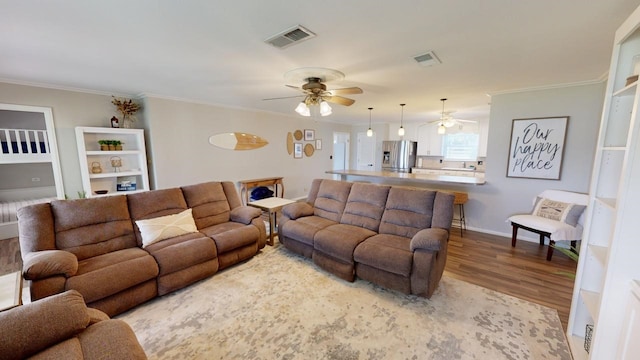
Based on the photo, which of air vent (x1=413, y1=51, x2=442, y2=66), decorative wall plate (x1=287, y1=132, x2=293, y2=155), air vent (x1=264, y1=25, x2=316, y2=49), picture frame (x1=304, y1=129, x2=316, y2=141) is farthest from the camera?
picture frame (x1=304, y1=129, x2=316, y2=141)

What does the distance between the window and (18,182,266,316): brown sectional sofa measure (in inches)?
244

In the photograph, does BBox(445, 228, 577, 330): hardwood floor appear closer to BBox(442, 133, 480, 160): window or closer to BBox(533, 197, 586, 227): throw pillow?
BBox(533, 197, 586, 227): throw pillow

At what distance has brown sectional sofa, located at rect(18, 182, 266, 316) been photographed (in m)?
1.86

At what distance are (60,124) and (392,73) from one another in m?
4.75

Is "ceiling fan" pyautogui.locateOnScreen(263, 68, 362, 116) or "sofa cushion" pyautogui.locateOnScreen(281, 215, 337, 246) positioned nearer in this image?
"ceiling fan" pyautogui.locateOnScreen(263, 68, 362, 116)

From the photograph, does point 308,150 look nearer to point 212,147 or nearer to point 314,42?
point 212,147

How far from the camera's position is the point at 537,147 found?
350 cm

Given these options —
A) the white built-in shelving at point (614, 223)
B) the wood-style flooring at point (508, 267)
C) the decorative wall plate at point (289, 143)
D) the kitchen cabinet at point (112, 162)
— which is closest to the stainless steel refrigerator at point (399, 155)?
the decorative wall plate at point (289, 143)

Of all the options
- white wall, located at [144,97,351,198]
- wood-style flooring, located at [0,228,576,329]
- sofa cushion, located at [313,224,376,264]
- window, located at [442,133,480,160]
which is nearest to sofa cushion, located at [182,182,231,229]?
sofa cushion, located at [313,224,376,264]

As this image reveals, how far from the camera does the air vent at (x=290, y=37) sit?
5.96ft

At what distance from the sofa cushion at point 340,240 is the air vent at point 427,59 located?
191 cm

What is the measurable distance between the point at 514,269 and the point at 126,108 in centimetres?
605

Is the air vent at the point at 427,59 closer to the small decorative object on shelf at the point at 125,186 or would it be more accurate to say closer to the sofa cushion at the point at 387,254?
Answer: the sofa cushion at the point at 387,254

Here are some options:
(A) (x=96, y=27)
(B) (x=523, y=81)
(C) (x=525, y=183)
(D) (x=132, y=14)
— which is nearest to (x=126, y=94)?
(A) (x=96, y=27)
